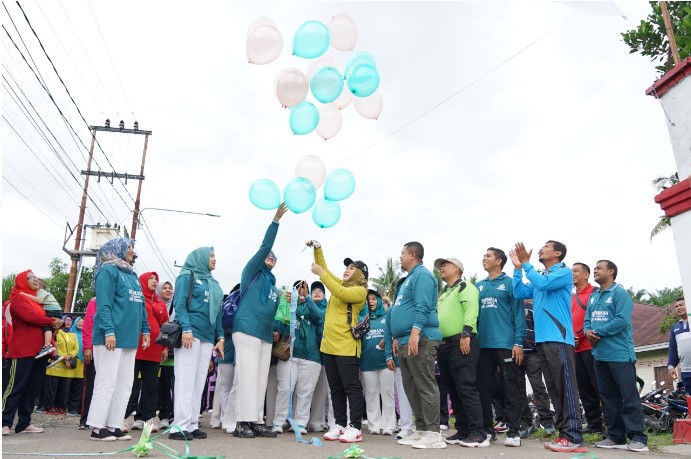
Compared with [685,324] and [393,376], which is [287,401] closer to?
[393,376]

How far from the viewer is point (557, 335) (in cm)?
558

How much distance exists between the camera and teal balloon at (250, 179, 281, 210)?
6223 mm

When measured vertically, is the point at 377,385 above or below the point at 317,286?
below

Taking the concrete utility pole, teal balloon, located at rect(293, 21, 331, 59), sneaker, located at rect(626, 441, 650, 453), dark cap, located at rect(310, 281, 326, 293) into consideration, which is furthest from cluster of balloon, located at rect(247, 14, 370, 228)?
the concrete utility pole

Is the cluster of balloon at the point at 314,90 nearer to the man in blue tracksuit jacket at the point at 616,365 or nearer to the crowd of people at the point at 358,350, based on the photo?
the crowd of people at the point at 358,350

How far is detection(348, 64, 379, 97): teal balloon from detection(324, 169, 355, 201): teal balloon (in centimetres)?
101

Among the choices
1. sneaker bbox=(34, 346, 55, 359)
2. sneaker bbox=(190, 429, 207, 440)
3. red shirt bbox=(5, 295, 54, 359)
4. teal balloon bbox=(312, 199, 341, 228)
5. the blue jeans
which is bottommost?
sneaker bbox=(190, 429, 207, 440)

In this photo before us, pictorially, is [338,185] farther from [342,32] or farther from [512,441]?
[512,441]

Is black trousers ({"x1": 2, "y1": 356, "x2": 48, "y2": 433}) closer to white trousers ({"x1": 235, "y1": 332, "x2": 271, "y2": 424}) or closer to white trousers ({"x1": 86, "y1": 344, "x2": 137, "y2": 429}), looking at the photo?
white trousers ({"x1": 86, "y1": 344, "x2": 137, "y2": 429})

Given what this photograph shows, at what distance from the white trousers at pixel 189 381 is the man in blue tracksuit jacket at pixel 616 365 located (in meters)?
4.33

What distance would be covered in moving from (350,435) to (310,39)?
4.49 meters

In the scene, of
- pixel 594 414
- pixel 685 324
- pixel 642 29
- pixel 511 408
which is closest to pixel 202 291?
pixel 511 408

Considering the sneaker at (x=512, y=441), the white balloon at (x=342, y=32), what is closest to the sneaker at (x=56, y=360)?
the white balloon at (x=342, y=32)

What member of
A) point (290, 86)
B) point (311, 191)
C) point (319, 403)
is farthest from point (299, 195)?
point (319, 403)
